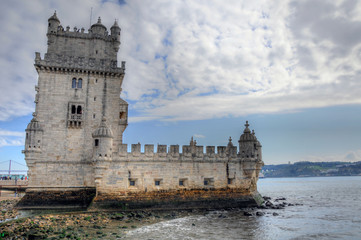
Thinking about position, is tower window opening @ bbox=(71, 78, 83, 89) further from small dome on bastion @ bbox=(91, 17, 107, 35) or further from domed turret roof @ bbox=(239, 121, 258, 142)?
domed turret roof @ bbox=(239, 121, 258, 142)

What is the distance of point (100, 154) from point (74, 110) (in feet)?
20.4

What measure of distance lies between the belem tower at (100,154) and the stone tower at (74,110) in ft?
0.30

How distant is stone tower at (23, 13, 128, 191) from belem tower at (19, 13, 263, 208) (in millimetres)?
90

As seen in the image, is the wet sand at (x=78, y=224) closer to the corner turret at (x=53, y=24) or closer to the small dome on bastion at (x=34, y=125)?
the small dome on bastion at (x=34, y=125)

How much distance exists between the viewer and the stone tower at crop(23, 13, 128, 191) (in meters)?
25.7

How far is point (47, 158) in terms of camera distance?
26.2 m

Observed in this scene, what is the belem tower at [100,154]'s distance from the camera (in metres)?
25.3

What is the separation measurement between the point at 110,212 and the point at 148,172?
4958 millimetres

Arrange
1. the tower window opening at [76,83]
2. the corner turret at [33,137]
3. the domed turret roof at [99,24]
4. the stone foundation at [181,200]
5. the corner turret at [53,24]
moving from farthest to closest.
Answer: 1. the domed turret roof at [99,24]
2. the corner turret at [53,24]
3. the tower window opening at [76,83]
4. the corner turret at [33,137]
5. the stone foundation at [181,200]

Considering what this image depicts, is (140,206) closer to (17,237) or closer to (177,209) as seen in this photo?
(177,209)

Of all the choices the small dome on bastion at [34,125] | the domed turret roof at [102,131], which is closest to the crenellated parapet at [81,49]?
the small dome on bastion at [34,125]

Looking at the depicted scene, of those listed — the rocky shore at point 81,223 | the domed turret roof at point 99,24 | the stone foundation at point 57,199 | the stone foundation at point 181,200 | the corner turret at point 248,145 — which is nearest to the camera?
the rocky shore at point 81,223

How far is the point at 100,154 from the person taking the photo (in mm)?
24656

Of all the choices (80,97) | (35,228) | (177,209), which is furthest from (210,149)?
(35,228)
